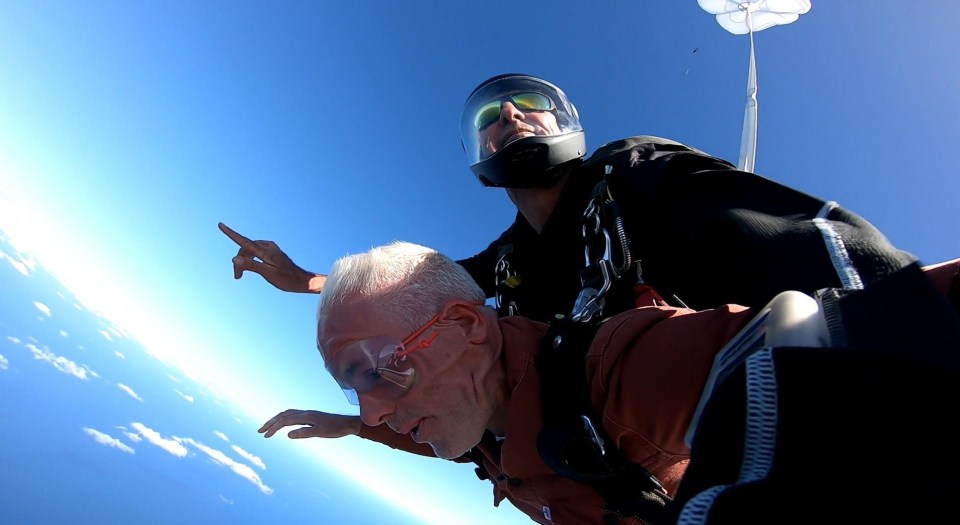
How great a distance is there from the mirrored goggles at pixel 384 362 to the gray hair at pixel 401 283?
5cm

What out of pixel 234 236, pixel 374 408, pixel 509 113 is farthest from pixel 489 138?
pixel 234 236

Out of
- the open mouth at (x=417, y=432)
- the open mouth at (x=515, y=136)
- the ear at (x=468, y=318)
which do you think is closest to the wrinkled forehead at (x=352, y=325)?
the ear at (x=468, y=318)

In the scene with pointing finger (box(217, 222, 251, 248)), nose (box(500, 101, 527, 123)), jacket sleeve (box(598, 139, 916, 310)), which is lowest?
pointing finger (box(217, 222, 251, 248))

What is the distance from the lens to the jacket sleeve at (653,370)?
633 mm

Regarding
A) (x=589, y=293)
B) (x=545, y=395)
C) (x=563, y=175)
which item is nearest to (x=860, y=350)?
(x=545, y=395)

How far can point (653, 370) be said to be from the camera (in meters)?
0.69

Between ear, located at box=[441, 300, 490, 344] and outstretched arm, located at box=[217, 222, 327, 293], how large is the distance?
986 millimetres

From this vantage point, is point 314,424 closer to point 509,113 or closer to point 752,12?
point 509,113

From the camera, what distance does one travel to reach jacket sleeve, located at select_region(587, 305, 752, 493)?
24.9 inches

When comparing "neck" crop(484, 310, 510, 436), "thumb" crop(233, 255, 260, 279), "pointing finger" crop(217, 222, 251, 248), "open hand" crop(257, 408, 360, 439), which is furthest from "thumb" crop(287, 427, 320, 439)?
"neck" crop(484, 310, 510, 436)

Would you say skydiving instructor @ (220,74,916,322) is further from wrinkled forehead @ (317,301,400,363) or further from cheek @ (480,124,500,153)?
wrinkled forehead @ (317,301,400,363)

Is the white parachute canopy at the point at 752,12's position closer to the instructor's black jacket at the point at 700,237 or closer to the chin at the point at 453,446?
the instructor's black jacket at the point at 700,237

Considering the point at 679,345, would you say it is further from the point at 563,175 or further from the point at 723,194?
the point at 563,175

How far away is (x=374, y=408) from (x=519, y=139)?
96 cm
